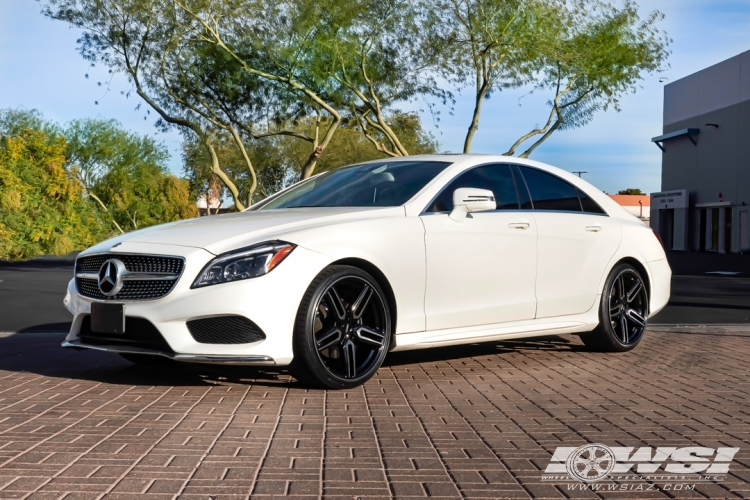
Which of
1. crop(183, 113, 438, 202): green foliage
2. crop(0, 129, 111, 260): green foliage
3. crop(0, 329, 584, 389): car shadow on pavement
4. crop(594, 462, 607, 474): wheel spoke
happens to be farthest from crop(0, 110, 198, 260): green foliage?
crop(594, 462, 607, 474): wheel spoke

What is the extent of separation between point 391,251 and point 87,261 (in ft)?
6.60

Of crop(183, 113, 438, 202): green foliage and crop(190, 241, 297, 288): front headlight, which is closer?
crop(190, 241, 297, 288): front headlight

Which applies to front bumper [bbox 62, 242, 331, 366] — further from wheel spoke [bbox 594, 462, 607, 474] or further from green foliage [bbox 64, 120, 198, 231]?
green foliage [bbox 64, 120, 198, 231]

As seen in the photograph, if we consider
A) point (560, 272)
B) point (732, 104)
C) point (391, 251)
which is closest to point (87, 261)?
point (391, 251)

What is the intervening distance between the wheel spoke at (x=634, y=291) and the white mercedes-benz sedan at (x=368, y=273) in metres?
0.02

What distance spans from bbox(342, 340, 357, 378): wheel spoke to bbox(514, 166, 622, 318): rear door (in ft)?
6.24

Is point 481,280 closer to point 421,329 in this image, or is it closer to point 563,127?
point 421,329

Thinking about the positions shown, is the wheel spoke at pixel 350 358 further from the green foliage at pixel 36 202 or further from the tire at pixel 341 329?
the green foliage at pixel 36 202

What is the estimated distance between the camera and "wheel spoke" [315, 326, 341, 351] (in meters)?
5.97

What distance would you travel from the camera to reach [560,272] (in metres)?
7.63

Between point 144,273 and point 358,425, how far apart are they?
1.77 metres

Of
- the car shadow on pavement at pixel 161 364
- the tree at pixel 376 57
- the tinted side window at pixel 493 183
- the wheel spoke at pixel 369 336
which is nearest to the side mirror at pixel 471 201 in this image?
the tinted side window at pixel 493 183

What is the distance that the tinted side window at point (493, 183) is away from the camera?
7082 millimetres

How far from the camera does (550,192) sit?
311 inches
